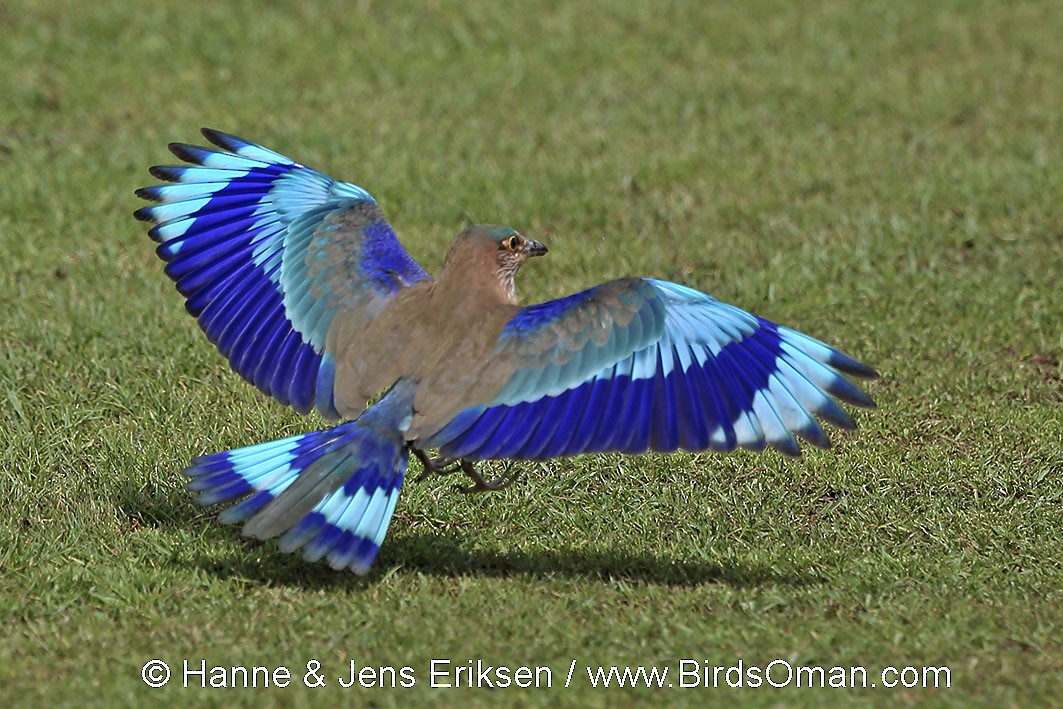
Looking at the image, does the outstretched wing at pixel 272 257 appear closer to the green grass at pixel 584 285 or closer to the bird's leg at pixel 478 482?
Answer: the bird's leg at pixel 478 482

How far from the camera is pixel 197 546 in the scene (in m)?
5.62

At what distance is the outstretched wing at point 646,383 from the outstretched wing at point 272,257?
62cm

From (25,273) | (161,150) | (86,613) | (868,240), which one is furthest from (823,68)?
(86,613)

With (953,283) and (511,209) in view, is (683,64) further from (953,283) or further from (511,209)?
(953,283)

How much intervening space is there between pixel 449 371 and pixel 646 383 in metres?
0.64

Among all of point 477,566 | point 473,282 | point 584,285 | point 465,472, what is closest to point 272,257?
point 473,282

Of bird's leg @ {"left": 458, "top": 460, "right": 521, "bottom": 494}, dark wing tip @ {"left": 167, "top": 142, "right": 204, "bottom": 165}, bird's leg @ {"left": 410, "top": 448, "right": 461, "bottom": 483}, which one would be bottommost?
bird's leg @ {"left": 458, "top": 460, "right": 521, "bottom": 494}

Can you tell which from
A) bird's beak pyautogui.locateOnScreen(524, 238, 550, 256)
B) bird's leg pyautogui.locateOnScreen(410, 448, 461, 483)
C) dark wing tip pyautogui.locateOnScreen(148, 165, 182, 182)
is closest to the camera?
bird's leg pyautogui.locateOnScreen(410, 448, 461, 483)

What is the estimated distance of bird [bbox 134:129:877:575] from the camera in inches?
197

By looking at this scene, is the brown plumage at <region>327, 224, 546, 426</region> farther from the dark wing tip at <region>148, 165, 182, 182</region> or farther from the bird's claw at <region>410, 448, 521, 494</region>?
the dark wing tip at <region>148, 165, 182, 182</region>

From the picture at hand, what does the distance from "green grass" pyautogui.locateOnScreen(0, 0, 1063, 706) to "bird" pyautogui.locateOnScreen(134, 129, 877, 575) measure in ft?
1.50

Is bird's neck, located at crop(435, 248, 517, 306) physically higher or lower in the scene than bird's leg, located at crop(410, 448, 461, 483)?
higher

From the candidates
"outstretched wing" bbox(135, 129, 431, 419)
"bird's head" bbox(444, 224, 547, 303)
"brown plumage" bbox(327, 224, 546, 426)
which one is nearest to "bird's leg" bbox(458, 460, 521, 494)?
"brown plumage" bbox(327, 224, 546, 426)

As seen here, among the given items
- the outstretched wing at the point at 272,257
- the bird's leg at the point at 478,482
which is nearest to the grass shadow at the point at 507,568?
the bird's leg at the point at 478,482
